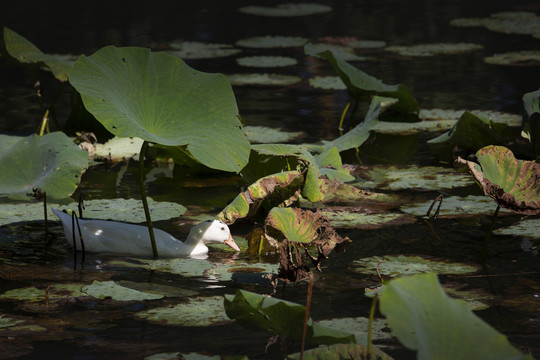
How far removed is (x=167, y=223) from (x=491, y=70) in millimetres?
4008

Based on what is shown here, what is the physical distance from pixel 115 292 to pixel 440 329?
50.8 inches

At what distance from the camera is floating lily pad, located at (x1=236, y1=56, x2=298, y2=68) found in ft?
23.3

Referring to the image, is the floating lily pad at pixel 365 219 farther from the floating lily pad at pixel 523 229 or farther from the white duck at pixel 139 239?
the white duck at pixel 139 239

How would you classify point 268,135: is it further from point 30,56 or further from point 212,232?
point 212,232

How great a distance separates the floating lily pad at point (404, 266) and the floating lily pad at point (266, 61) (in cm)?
419

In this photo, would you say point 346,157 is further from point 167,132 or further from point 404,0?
point 404,0

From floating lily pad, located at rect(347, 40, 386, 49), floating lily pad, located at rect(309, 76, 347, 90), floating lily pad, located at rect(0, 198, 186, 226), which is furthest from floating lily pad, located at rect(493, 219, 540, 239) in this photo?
floating lily pad, located at rect(347, 40, 386, 49)

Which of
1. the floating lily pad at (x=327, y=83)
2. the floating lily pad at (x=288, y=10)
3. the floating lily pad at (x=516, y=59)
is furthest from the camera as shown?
the floating lily pad at (x=288, y=10)

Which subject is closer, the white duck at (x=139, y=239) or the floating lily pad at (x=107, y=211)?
the white duck at (x=139, y=239)

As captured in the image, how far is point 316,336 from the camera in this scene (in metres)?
1.94

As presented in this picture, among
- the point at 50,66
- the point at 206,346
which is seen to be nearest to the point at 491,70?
the point at 50,66

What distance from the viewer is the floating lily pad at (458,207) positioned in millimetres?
3559

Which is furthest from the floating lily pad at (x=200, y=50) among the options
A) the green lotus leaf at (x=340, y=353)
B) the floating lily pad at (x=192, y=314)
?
the green lotus leaf at (x=340, y=353)

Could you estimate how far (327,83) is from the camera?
629cm
